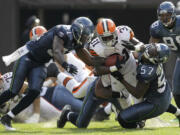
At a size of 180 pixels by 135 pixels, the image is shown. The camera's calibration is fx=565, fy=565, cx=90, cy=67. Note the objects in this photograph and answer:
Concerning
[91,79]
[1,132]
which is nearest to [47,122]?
[91,79]

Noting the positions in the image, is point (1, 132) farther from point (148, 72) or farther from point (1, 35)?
point (1, 35)

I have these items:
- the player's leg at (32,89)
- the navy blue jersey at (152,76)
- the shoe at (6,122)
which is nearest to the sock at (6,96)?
the player's leg at (32,89)

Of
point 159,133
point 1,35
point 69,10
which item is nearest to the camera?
point 159,133

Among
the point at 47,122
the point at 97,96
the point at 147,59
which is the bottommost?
the point at 47,122

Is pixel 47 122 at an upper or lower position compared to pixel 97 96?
lower

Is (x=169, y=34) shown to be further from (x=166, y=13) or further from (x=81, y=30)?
(x=81, y=30)

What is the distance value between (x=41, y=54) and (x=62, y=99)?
4.79 feet

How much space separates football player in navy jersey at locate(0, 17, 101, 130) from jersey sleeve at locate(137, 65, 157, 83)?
0.76m

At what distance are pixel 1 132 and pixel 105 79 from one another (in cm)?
139

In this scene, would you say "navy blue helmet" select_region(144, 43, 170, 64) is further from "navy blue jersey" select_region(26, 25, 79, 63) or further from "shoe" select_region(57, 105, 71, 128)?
"shoe" select_region(57, 105, 71, 128)

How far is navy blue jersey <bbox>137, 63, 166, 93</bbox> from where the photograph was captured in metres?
6.21

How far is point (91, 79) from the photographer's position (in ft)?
24.7

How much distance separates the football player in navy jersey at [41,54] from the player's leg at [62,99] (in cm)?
115

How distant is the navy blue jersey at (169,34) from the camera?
7.48 meters
